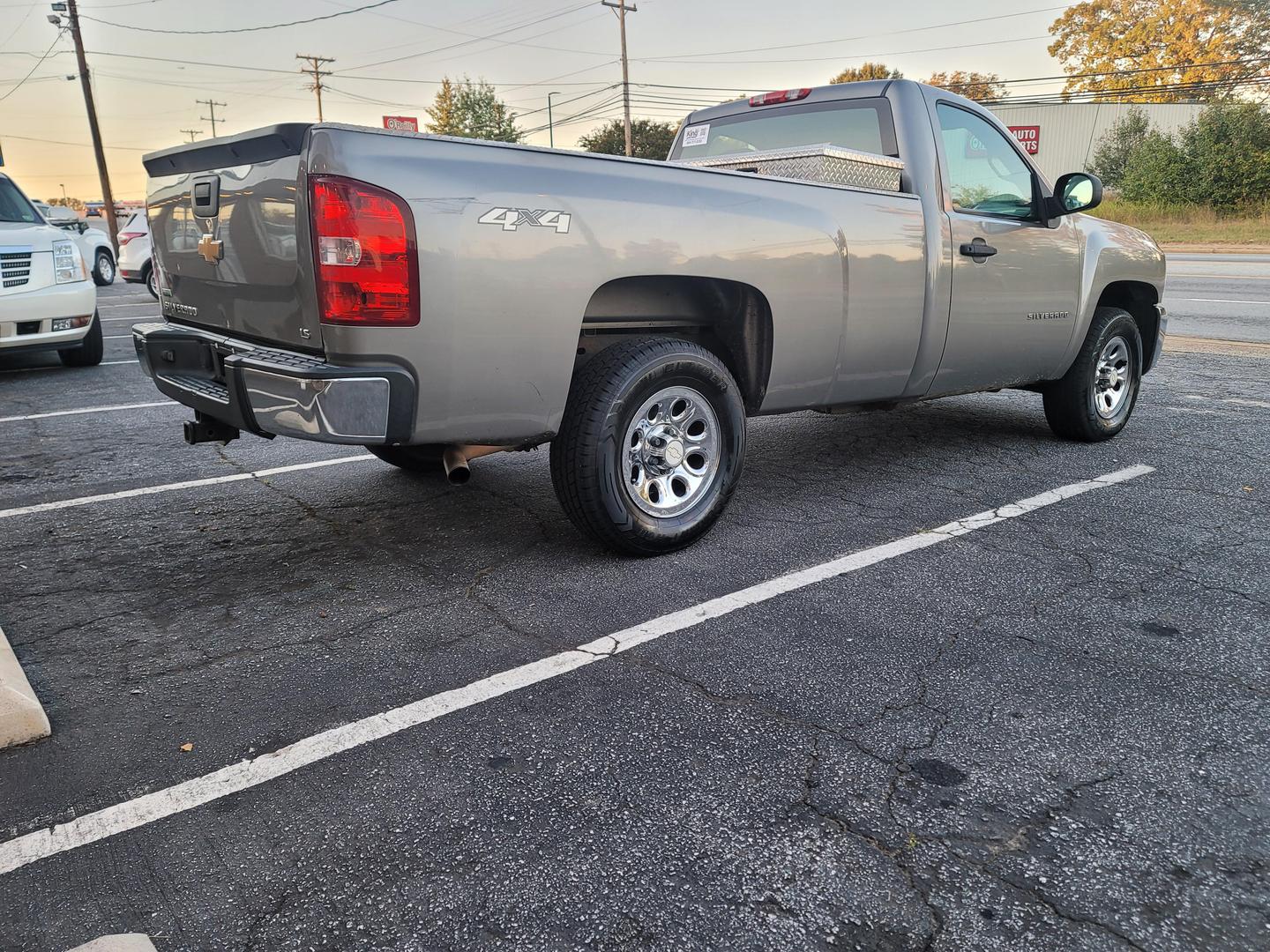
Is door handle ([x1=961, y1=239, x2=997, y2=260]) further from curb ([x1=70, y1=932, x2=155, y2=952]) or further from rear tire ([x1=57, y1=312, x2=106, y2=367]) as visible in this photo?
rear tire ([x1=57, y1=312, x2=106, y2=367])

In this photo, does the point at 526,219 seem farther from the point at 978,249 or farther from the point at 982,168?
the point at 982,168

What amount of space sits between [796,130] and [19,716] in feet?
14.6

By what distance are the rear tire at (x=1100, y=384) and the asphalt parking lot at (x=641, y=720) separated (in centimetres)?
87

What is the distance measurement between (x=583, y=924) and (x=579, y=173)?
2.47 meters

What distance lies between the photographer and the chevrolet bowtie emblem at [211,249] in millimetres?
3543

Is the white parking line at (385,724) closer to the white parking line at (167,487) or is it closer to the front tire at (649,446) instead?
the front tire at (649,446)

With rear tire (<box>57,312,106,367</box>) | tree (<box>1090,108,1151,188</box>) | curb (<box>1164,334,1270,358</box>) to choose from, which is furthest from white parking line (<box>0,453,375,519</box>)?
tree (<box>1090,108,1151,188</box>)

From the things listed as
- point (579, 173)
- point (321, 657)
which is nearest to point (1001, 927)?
point (321, 657)

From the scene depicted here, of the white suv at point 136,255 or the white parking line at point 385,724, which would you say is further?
the white suv at point 136,255

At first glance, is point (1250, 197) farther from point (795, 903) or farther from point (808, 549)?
point (795, 903)

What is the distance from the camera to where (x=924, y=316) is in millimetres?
4664

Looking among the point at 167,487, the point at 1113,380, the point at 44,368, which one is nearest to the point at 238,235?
the point at 167,487

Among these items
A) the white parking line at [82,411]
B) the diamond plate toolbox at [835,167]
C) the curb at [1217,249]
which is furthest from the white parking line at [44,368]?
the curb at [1217,249]

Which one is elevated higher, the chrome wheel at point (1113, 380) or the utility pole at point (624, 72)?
the utility pole at point (624, 72)
